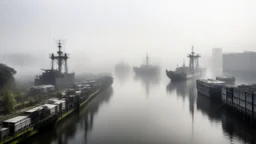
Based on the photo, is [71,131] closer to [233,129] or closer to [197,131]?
[197,131]

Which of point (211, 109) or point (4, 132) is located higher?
point (4, 132)

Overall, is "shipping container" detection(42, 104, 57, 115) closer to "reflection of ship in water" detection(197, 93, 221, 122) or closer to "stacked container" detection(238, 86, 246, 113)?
"reflection of ship in water" detection(197, 93, 221, 122)

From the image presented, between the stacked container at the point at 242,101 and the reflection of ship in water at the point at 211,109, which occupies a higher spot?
the stacked container at the point at 242,101

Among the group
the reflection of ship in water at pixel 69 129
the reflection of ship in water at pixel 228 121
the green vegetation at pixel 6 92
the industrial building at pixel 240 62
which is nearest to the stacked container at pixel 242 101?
the reflection of ship in water at pixel 228 121

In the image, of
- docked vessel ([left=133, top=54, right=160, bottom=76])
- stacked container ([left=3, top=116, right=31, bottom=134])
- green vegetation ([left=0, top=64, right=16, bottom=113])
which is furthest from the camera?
docked vessel ([left=133, top=54, right=160, bottom=76])

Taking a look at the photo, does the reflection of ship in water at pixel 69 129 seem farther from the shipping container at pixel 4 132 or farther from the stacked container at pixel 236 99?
the stacked container at pixel 236 99

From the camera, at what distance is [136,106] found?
43.7 metres

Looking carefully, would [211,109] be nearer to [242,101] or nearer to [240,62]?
[242,101]

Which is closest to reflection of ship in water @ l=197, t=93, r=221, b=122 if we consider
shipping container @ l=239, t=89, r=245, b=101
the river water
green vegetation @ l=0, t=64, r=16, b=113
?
the river water

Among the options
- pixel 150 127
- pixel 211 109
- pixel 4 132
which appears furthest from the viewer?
pixel 211 109

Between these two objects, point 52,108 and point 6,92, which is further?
point 6,92

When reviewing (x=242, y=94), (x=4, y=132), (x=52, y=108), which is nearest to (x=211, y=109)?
(x=242, y=94)

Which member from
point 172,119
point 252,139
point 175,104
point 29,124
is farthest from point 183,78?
point 29,124

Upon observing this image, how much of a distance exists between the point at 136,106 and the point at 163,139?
19.1 metres
